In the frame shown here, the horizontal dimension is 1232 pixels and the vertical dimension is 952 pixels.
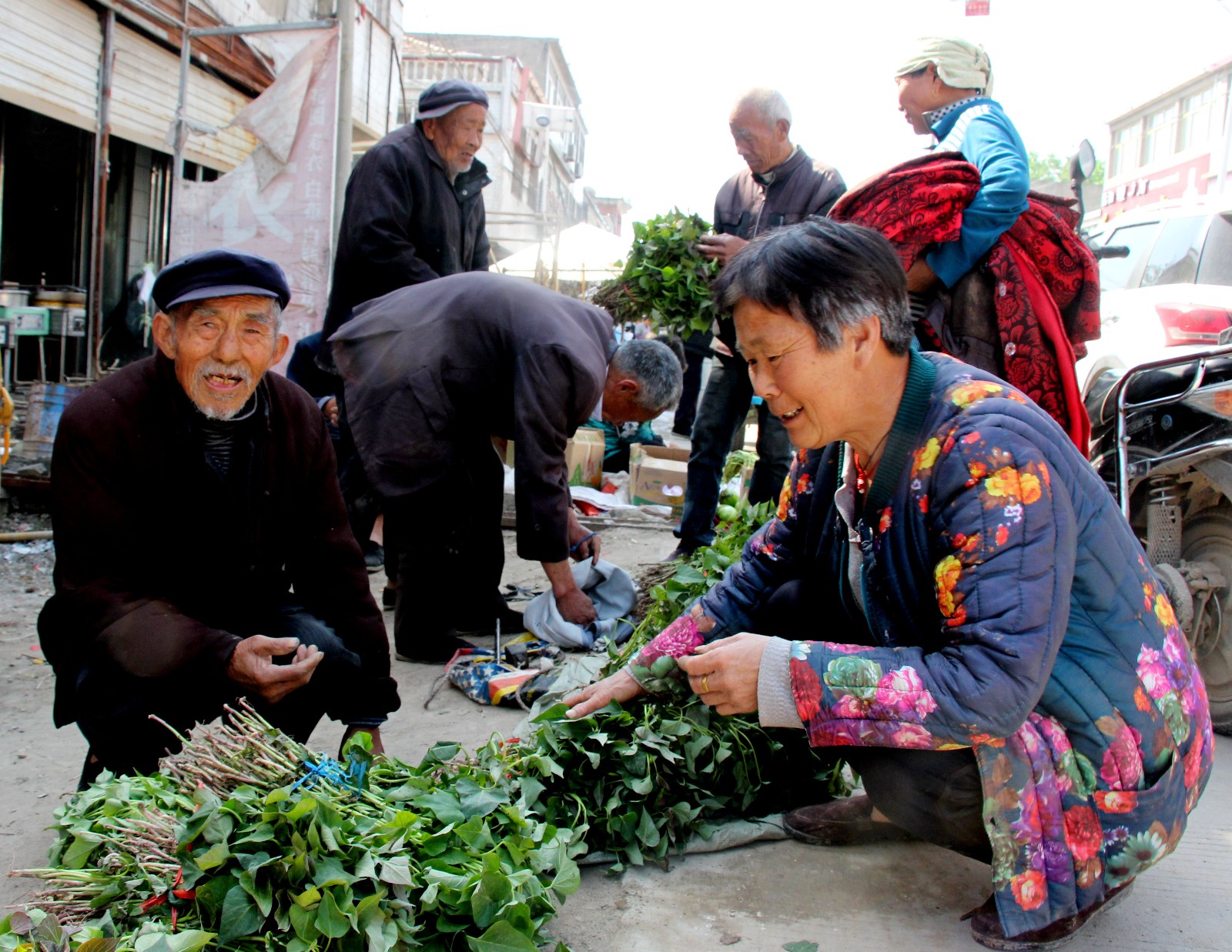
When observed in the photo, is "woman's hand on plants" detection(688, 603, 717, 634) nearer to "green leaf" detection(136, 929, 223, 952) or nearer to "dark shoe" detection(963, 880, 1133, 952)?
"dark shoe" detection(963, 880, 1133, 952)

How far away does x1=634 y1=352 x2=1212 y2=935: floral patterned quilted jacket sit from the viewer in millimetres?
1506

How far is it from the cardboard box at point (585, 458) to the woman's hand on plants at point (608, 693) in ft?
14.5

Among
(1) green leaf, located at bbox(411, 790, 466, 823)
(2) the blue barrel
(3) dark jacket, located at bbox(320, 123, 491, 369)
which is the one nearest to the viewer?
(1) green leaf, located at bbox(411, 790, 466, 823)

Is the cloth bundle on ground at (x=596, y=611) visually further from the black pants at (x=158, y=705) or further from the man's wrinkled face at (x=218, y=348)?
the man's wrinkled face at (x=218, y=348)

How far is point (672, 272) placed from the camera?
164 inches

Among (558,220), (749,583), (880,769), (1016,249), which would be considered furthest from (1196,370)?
(558,220)

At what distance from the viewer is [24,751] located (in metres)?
2.70

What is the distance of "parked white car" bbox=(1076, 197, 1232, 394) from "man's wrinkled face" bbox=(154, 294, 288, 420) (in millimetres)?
3955

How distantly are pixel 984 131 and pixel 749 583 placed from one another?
1.61 meters

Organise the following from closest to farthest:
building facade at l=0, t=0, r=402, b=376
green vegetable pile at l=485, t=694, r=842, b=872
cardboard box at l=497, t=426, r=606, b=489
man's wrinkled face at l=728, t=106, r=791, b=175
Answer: green vegetable pile at l=485, t=694, r=842, b=872, man's wrinkled face at l=728, t=106, r=791, b=175, cardboard box at l=497, t=426, r=606, b=489, building facade at l=0, t=0, r=402, b=376

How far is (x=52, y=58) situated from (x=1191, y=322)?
8112 millimetres

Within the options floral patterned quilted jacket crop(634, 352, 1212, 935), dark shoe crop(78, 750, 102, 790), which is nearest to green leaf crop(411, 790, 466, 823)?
floral patterned quilted jacket crop(634, 352, 1212, 935)

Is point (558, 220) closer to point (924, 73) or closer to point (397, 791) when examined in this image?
point (924, 73)

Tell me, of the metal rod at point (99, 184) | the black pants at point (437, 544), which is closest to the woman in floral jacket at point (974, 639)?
the black pants at point (437, 544)
